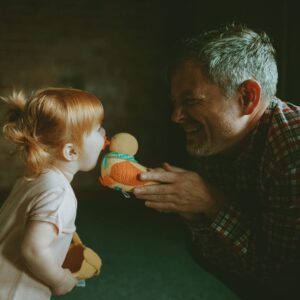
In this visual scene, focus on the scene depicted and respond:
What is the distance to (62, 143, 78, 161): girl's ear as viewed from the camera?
93 centimetres

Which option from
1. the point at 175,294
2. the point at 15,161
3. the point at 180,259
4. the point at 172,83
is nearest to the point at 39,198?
the point at 172,83

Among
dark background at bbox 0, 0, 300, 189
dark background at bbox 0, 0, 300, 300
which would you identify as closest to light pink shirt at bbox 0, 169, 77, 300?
dark background at bbox 0, 0, 300, 300

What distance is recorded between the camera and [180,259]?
2.03 meters

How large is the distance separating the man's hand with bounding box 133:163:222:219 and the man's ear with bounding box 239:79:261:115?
24 cm

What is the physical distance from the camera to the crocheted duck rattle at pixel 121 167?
0.97 m

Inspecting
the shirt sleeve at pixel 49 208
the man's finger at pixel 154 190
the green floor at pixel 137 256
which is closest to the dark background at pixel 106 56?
the green floor at pixel 137 256

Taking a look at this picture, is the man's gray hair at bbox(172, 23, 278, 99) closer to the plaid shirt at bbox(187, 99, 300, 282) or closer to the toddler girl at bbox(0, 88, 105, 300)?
the plaid shirt at bbox(187, 99, 300, 282)

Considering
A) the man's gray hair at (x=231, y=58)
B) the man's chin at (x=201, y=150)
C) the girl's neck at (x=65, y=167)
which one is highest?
the man's gray hair at (x=231, y=58)

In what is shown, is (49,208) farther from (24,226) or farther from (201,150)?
(201,150)

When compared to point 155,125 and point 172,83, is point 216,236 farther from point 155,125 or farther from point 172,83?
point 155,125

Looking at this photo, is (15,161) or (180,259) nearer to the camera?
(180,259)

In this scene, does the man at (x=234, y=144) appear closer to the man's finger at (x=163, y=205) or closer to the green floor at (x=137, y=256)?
the man's finger at (x=163, y=205)

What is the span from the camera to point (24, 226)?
87 cm

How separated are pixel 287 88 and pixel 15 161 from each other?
6.69ft
